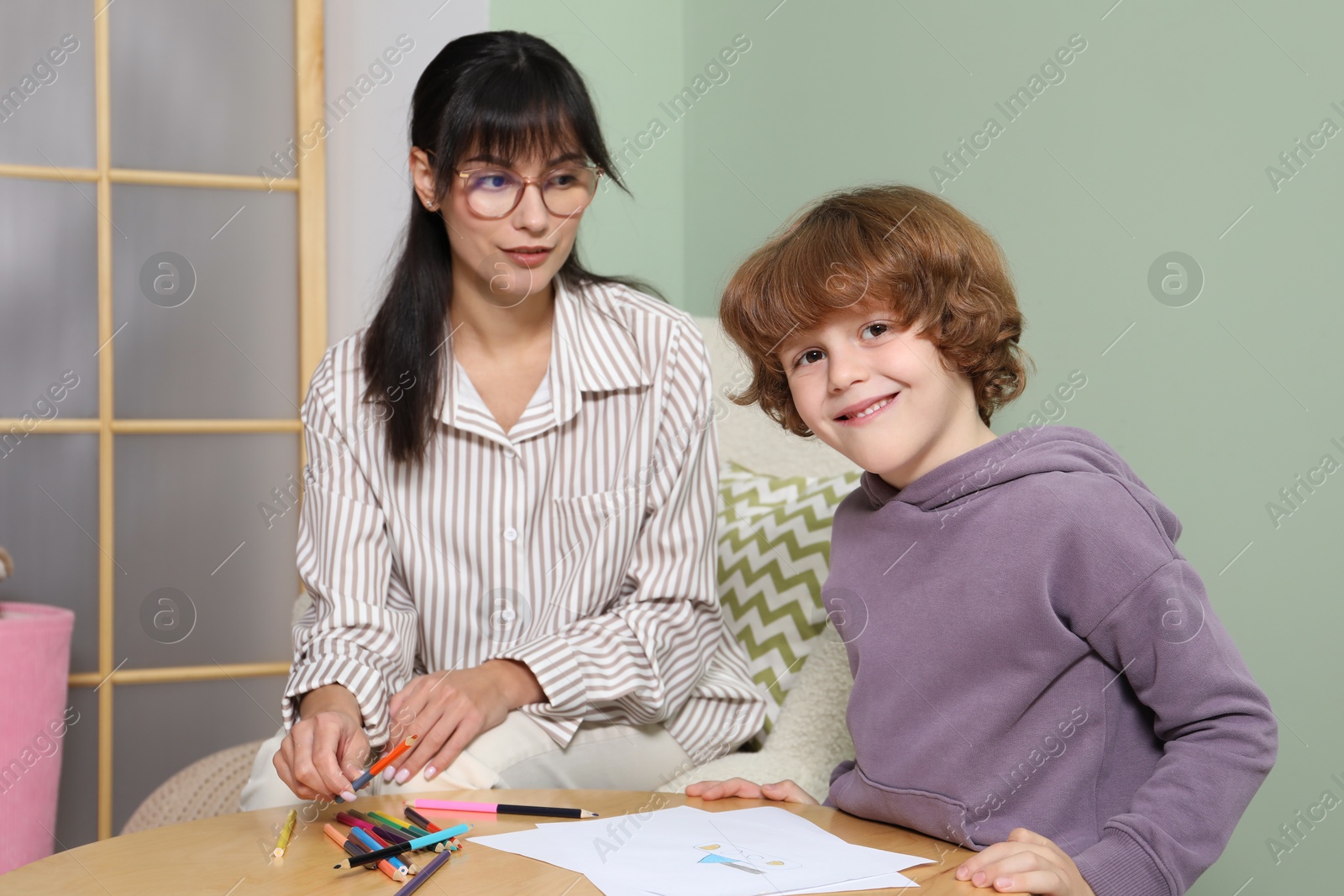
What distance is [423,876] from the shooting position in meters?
0.71

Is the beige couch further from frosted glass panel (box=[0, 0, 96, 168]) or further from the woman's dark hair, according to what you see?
frosted glass panel (box=[0, 0, 96, 168])

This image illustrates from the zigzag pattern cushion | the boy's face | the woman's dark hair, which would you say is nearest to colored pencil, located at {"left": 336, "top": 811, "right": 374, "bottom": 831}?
the boy's face

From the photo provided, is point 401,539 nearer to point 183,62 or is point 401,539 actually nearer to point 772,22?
point 772,22

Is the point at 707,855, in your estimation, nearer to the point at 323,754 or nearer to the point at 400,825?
the point at 400,825

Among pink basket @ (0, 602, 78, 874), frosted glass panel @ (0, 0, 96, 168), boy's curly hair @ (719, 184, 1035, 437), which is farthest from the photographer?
frosted glass panel @ (0, 0, 96, 168)

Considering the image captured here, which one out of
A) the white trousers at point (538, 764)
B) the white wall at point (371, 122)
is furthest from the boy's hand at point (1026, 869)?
the white wall at point (371, 122)

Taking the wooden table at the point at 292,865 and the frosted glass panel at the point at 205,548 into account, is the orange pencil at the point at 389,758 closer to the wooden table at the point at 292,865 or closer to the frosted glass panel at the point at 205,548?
the wooden table at the point at 292,865

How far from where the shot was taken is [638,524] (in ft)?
4.55

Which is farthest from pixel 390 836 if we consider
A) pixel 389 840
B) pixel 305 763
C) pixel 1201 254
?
pixel 1201 254

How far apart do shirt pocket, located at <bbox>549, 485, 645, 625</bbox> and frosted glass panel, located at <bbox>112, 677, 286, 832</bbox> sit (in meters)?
1.41

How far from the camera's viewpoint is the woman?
1.26m

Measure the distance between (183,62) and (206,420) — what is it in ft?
2.47

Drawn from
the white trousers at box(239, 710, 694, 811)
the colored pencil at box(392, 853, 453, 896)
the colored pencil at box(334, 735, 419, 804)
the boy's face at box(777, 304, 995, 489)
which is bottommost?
the white trousers at box(239, 710, 694, 811)

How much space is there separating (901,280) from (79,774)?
7.14 ft
